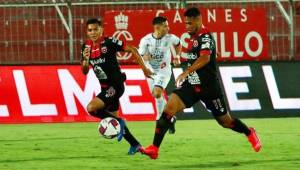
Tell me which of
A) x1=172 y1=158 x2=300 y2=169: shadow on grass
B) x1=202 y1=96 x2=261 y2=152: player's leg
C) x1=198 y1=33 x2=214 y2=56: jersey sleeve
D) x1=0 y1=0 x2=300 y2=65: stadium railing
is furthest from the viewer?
x1=0 y1=0 x2=300 y2=65: stadium railing

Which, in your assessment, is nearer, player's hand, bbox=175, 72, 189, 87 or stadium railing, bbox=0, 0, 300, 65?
player's hand, bbox=175, 72, 189, 87

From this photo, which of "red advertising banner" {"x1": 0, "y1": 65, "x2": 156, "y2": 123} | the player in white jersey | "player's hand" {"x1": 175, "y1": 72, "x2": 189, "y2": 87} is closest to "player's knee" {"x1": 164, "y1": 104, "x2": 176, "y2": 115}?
"player's hand" {"x1": 175, "y1": 72, "x2": 189, "y2": 87}

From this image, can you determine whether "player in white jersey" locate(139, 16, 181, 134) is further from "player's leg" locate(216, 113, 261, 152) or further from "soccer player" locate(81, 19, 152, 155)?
"player's leg" locate(216, 113, 261, 152)

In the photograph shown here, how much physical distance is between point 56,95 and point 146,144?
16.9ft

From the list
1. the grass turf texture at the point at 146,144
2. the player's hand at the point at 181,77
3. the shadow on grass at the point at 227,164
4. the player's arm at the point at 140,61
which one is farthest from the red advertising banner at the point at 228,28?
the player's hand at the point at 181,77

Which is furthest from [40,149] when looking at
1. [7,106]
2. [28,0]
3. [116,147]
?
[28,0]

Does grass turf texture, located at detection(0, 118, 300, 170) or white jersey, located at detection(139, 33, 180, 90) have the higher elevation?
white jersey, located at detection(139, 33, 180, 90)

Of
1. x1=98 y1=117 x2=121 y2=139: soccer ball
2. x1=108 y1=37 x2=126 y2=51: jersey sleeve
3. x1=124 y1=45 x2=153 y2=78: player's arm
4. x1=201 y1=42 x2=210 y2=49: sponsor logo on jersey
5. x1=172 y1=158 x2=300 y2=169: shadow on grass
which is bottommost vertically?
x1=172 y1=158 x2=300 y2=169: shadow on grass

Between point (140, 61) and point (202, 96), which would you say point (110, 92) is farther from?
point (202, 96)

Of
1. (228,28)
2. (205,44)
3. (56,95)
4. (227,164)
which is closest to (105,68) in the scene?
(205,44)

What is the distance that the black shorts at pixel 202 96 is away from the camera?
11.6m

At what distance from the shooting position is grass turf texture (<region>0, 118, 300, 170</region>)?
1117cm

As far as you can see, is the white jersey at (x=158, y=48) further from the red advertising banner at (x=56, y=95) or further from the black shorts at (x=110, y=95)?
the black shorts at (x=110, y=95)

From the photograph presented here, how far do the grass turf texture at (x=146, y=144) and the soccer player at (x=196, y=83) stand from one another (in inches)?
20.4
